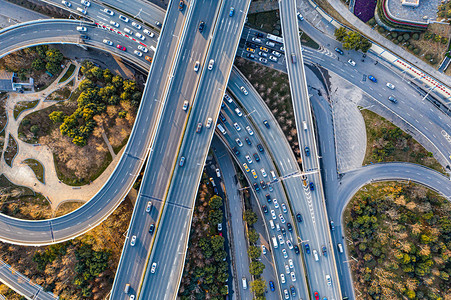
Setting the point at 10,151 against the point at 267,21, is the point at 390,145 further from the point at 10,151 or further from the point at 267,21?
the point at 10,151

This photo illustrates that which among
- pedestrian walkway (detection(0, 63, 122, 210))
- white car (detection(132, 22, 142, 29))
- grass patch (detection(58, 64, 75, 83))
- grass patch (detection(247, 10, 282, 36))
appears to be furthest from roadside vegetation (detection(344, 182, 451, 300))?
grass patch (detection(58, 64, 75, 83))

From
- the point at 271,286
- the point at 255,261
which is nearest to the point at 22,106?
the point at 255,261

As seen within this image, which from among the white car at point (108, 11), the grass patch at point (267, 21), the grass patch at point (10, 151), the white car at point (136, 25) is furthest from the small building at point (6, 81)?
the grass patch at point (267, 21)

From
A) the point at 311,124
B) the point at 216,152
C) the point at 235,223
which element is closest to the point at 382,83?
the point at 311,124

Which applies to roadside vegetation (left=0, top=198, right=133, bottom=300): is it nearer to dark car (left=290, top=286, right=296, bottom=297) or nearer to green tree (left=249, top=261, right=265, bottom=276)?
green tree (left=249, top=261, right=265, bottom=276)

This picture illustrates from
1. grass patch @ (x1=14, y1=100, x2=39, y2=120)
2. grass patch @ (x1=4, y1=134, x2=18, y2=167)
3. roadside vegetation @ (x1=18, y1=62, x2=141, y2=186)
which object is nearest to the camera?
roadside vegetation @ (x1=18, y1=62, x2=141, y2=186)

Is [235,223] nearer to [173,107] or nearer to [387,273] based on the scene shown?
[173,107]

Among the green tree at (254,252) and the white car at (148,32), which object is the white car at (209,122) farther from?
the green tree at (254,252)
